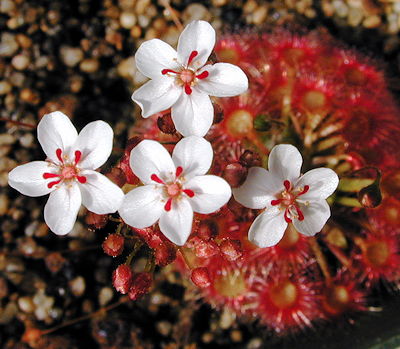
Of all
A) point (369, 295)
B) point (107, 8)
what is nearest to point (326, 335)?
point (369, 295)

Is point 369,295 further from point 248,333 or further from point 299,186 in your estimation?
point 299,186

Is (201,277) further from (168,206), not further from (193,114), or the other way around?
(193,114)

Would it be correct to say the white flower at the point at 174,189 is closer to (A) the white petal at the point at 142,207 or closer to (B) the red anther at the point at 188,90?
(A) the white petal at the point at 142,207

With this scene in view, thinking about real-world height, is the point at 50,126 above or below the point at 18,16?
above

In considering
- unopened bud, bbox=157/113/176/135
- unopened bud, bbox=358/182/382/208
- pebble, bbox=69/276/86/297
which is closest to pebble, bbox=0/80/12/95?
pebble, bbox=69/276/86/297

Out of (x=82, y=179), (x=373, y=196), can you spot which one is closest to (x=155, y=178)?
(x=82, y=179)
